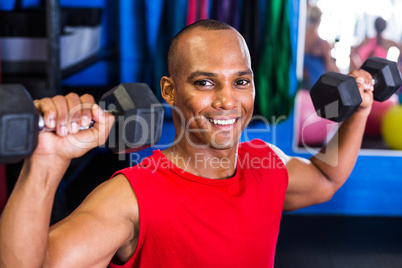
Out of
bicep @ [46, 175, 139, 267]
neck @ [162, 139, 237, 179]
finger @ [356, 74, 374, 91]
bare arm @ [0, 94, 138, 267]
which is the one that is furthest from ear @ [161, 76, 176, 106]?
finger @ [356, 74, 374, 91]

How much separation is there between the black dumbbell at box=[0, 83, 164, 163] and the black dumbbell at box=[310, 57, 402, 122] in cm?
66

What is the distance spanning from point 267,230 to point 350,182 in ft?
7.14

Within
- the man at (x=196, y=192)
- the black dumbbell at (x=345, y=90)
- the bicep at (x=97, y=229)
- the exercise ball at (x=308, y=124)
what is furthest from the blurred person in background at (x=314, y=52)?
the bicep at (x=97, y=229)

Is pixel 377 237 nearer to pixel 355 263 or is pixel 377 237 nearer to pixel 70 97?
pixel 355 263

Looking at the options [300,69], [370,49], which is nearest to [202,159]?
[300,69]

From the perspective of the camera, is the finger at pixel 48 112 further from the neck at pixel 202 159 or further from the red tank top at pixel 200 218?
the neck at pixel 202 159

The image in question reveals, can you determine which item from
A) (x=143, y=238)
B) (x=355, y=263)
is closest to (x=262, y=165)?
(x=143, y=238)

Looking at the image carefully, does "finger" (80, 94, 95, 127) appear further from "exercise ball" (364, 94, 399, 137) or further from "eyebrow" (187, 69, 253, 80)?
"exercise ball" (364, 94, 399, 137)

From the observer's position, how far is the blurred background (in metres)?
2.92

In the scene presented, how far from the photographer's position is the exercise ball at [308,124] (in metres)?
3.19

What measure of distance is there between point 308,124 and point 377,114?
471mm

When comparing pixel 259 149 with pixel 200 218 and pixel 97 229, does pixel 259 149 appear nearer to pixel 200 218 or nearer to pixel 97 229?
pixel 200 218

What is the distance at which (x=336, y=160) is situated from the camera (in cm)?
154

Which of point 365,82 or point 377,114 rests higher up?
point 365,82
